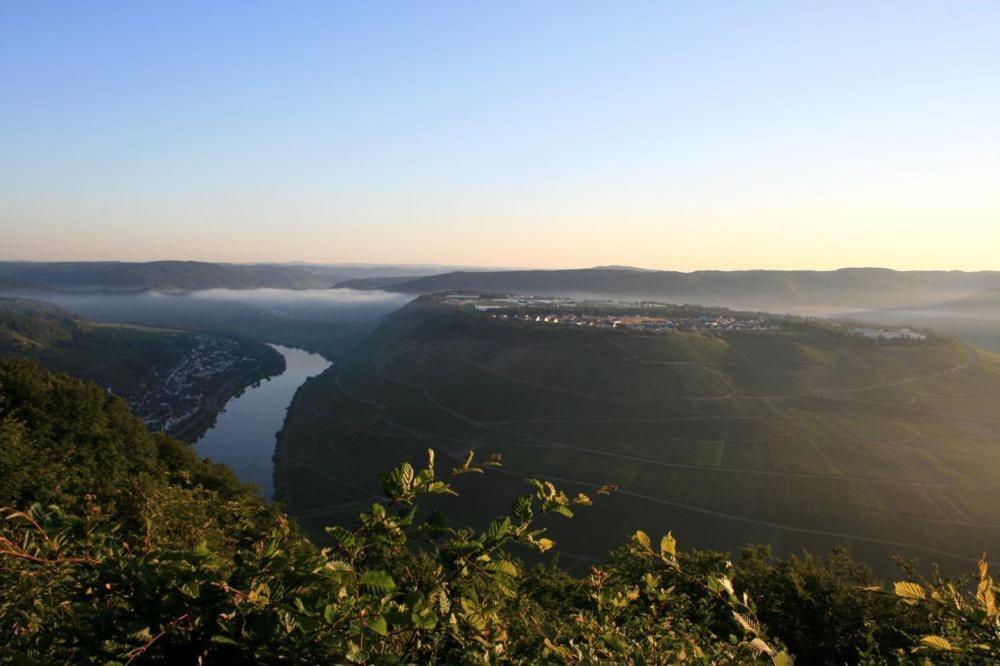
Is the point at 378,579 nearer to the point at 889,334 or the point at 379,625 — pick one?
the point at 379,625

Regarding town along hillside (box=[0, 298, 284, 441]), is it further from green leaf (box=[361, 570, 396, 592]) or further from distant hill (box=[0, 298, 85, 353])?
green leaf (box=[361, 570, 396, 592])

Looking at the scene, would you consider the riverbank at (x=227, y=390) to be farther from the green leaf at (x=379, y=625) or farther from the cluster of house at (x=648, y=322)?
the green leaf at (x=379, y=625)

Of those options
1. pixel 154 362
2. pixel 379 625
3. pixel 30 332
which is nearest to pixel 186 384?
pixel 154 362

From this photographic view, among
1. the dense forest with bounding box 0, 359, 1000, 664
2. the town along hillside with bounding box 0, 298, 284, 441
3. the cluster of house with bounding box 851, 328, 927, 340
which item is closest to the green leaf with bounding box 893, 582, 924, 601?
the dense forest with bounding box 0, 359, 1000, 664

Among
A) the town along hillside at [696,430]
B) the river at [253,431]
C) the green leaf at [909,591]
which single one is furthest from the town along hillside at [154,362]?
the green leaf at [909,591]

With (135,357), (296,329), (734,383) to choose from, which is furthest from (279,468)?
(296,329)
